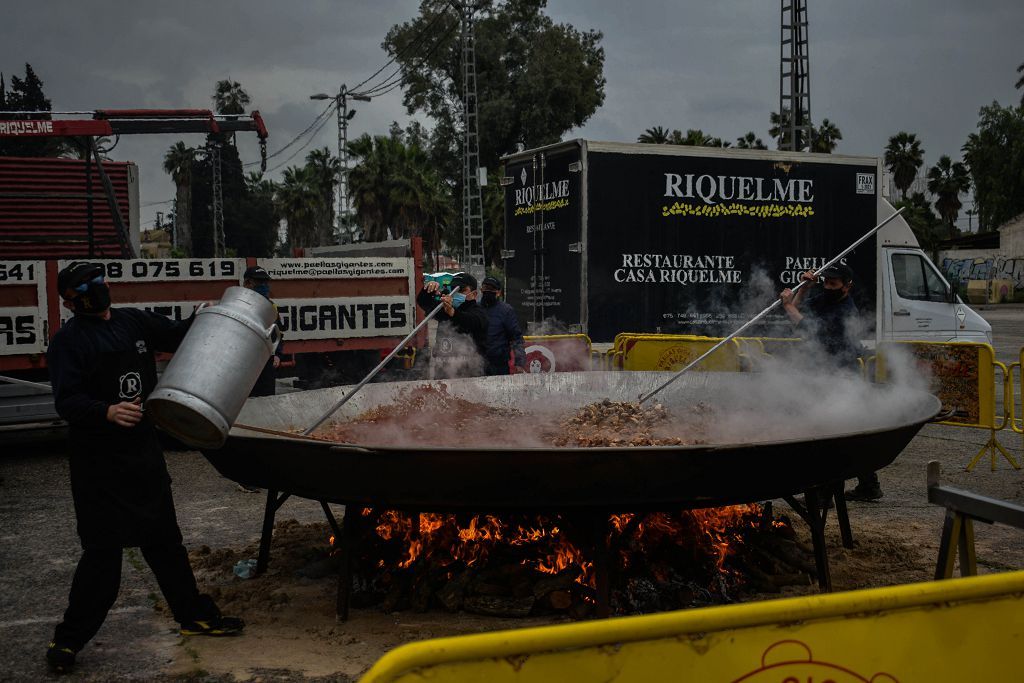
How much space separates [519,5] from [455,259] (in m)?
16.4

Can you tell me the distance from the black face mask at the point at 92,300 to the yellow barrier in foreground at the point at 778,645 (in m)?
3.21

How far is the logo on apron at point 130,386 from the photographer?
13.9 feet

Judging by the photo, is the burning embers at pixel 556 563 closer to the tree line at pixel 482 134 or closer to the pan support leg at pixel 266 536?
the pan support leg at pixel 266 536

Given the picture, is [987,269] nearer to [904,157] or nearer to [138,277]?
[904,157]

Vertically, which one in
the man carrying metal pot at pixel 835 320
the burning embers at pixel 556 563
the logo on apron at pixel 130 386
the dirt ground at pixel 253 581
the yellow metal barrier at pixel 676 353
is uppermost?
the man carrying metal pot at pixel 835 320

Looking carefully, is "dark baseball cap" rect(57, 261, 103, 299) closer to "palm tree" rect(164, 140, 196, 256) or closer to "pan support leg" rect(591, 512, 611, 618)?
"pan support leg" rect(591, 512, 611, 618)

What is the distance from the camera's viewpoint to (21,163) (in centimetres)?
1080

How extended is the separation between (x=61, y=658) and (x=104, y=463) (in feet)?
2.90

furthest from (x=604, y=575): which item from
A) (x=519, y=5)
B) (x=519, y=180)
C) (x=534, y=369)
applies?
(x=519, y=5)

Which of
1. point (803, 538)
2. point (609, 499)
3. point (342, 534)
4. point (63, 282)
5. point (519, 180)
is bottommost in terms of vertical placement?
point (803, 538)

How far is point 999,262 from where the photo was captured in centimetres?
5153

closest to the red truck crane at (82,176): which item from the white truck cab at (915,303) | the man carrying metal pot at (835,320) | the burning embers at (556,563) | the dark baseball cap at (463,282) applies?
the dark baseball cap at (463,282)

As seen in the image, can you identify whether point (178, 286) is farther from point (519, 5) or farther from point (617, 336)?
point (519, 5)

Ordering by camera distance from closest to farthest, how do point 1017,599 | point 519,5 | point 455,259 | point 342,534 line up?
point 1017,599
point 342,534
point 519,5
point 455,259
